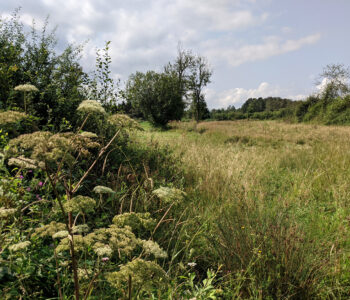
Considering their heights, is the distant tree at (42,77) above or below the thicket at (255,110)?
below

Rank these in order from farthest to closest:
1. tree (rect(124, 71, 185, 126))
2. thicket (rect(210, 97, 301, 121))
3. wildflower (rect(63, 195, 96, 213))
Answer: thicket (rect(210, 97, 301, 121)) < tree (rect(124, 71, 185, 126)) < wildflower (rect(63, 195, 96, 213))

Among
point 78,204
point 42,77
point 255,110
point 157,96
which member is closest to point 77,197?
point 78,204

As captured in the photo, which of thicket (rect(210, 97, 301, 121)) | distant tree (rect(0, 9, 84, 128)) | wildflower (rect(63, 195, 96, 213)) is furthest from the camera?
thicket (rect(210, 97, 301, 121))

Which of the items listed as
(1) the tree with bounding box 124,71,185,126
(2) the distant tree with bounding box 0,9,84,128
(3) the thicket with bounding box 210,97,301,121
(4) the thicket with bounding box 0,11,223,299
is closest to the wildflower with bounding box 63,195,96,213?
(4) the thicket with bounding box 0,11,223,299

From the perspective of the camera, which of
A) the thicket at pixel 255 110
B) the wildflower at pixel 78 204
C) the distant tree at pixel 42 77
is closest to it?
the wildflower at pixel 78 204

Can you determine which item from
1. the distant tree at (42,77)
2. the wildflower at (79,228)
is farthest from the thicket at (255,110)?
the wildflower at (79,228)

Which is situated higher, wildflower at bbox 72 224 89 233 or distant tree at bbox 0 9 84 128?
distant tree at bbox 0 9 84 128

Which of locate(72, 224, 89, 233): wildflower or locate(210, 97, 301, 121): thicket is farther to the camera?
locate(210, 97, 301, 121): thicket

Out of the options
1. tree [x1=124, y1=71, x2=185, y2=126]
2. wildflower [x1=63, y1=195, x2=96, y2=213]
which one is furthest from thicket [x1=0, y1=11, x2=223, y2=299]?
tree [x1=124, y1=71, x2=185, y2=126]

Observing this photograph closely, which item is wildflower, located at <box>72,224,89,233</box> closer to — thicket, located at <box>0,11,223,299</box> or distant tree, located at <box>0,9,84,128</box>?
thicket, located at <box>0,11,223,299</box>

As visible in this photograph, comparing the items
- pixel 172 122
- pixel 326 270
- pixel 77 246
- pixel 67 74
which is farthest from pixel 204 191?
pixel 172 122

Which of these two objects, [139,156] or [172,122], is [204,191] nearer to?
[139,156]

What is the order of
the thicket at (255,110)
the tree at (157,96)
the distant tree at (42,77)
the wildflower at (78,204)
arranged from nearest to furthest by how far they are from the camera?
the wildflower at (78,204)
the distant tree at (42,77)
the tree at (157,96)
the thicket at (255,110)

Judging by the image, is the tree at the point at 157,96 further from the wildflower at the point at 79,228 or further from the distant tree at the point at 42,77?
the wildflower at the point at 79,228
